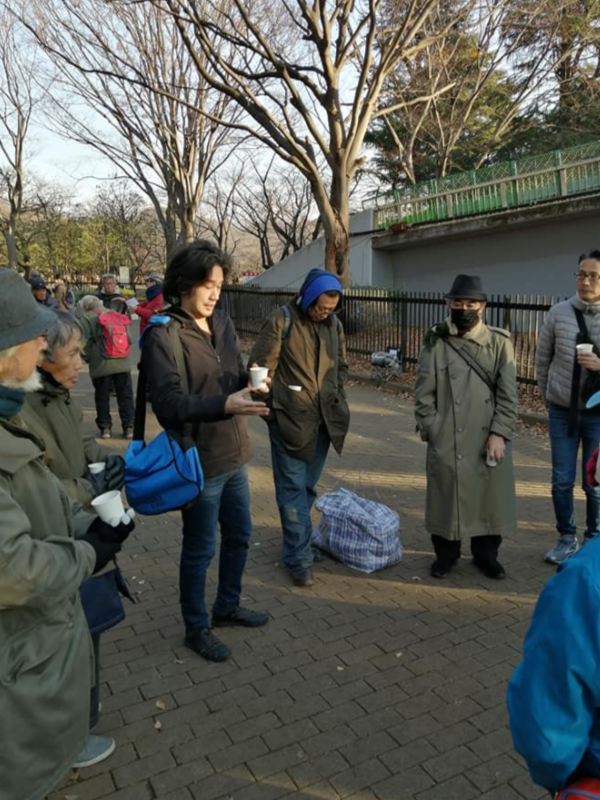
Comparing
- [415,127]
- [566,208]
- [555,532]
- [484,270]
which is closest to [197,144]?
[415,127]

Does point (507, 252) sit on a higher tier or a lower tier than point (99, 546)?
higher

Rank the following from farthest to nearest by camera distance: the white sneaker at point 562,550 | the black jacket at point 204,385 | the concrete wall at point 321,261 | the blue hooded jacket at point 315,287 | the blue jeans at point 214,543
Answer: the concrete wall at point 321,261, the white sneaker at point 562,550, the blue hooded jacket at point 315,287, the blue jeans at point 214,543, the black jacket at point 204,385

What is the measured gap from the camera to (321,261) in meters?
23.2

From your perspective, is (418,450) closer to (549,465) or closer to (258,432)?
(549,465)

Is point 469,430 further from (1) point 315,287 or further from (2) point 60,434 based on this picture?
(2) point 60,434

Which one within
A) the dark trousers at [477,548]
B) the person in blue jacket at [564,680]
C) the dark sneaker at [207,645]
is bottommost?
the dark sneaker at [207,645]

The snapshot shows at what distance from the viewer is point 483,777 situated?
97.8 inches

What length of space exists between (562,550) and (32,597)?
3.72 m

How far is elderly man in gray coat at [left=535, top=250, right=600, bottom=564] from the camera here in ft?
13.5

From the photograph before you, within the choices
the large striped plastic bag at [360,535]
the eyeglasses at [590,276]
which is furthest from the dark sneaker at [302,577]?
the eyeglasses at [590,276]

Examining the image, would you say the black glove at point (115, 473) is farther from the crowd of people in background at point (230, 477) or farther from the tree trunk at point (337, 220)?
the tree trunk at point (337, 220)

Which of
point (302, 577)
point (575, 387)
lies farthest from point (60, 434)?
point (575, 387)

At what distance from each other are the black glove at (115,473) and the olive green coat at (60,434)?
0.28 ft

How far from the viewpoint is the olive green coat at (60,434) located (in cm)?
248
